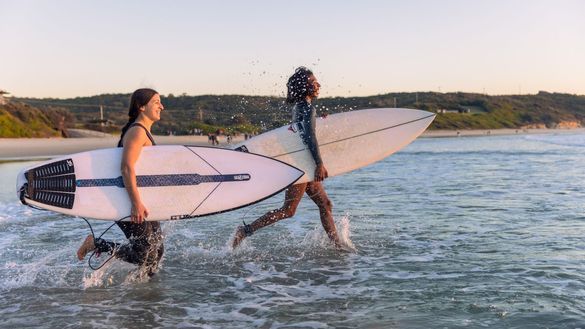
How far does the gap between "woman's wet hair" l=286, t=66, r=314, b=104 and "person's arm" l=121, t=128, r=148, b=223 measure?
198cm

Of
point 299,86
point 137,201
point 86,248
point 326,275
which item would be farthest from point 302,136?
point 86,248

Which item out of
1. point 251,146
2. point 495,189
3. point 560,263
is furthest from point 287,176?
point 495,189

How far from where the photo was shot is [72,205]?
17.2ft

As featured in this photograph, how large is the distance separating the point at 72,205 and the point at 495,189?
30.6ft

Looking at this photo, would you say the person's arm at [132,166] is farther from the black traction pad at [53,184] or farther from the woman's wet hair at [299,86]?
the woman's wet hair at [299,86]

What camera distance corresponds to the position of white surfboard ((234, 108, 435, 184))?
6828mm

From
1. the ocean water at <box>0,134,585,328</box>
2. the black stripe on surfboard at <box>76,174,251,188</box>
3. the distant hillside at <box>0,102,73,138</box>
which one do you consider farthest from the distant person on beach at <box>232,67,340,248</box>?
the distant hillside at <box>0,102,73,138</box>

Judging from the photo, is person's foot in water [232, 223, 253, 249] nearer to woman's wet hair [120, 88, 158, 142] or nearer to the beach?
woman's wet hair [120, 88, 158, 142]

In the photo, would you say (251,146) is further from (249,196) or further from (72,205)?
(72,205)

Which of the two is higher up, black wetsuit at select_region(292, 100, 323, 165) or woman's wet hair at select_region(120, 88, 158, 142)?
woman's wet hair at select_region(120, 88, 158, 142)

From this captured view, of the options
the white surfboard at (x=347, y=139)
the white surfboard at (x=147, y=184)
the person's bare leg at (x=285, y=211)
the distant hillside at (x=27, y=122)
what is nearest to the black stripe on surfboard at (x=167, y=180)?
the white surfboard at (x=147, y=184)

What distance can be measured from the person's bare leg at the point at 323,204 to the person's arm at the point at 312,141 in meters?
0.17

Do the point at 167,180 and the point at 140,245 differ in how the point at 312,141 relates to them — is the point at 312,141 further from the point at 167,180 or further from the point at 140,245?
the point at 140,245

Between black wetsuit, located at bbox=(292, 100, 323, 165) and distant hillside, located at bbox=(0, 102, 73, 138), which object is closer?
black wetsuit, located at bbox=(292, 100, 323, 165)
